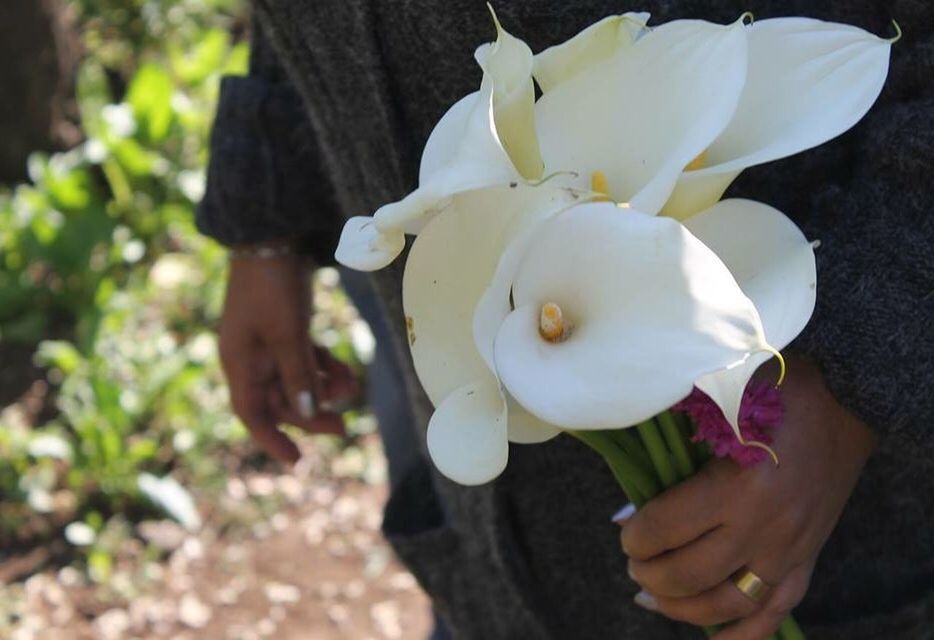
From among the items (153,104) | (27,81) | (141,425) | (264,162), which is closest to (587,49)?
(264,162)

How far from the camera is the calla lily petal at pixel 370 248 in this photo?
0.60 m

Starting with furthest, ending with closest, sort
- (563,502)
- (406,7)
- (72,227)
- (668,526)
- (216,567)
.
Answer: (72,227)
(216,567)
(563,502)
(406,7)
(668,526)

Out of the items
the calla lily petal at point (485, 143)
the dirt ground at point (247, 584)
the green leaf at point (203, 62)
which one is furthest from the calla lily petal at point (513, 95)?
the green leaf at point (203, 62)

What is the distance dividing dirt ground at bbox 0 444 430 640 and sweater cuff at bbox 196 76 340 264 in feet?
3.21

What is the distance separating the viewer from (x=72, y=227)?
2.55m

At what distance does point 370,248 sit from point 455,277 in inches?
2.2

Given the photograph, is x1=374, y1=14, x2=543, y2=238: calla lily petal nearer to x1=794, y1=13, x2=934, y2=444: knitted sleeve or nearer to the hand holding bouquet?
the hand holding bouquet

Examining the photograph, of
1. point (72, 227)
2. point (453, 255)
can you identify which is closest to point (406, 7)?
point (453, 255)

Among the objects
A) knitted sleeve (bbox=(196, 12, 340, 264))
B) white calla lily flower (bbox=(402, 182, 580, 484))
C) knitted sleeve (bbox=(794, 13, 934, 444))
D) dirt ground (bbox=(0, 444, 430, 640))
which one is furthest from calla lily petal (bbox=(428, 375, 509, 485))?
dirt ground (bbox=(0, 444, 430, 640))

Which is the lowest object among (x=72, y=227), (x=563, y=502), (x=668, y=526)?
(x=72, y=227)

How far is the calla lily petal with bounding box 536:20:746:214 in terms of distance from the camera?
595mm

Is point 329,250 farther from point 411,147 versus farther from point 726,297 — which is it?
point 726,297

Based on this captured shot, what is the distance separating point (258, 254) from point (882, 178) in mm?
639

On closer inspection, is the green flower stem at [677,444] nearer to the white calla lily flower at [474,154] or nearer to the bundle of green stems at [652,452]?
the bundle of green stems at [652,452]
